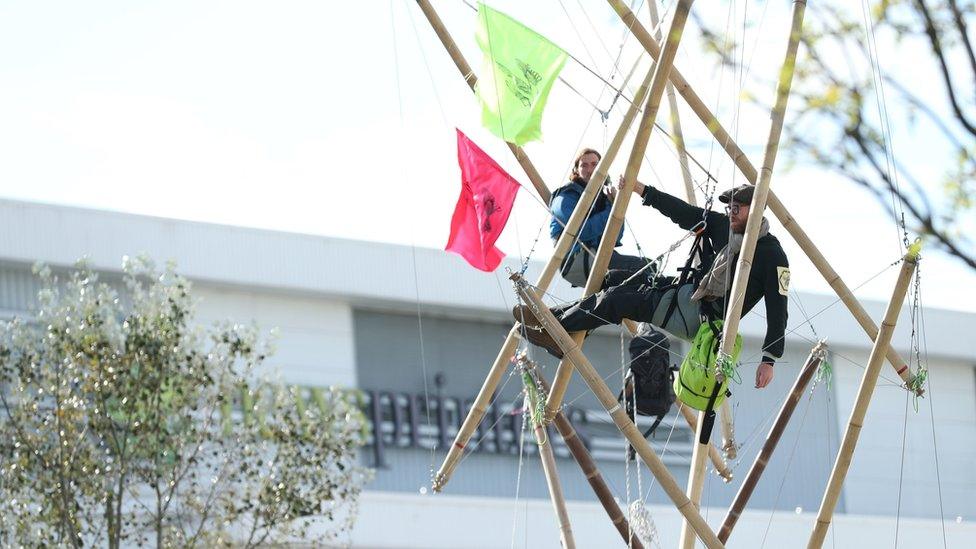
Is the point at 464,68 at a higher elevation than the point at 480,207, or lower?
higher

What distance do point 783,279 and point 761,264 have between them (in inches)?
6.6

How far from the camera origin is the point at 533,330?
13.1 meters

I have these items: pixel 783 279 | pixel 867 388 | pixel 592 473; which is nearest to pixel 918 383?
pixel 867 388

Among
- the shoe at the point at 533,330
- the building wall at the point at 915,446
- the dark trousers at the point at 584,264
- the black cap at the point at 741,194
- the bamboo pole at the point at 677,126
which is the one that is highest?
the bamboo pole at the point at 677,126

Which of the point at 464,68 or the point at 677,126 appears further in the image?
the point at 677,126

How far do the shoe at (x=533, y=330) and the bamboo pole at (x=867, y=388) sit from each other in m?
1.98

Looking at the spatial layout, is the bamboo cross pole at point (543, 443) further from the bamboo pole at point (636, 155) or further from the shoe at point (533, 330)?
the bamboo pole at point (636, 155)

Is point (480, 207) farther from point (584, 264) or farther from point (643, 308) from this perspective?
point (643, 308)

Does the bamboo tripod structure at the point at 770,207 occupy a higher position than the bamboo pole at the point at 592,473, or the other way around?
the bamboo tripod structure at the point at 770,207

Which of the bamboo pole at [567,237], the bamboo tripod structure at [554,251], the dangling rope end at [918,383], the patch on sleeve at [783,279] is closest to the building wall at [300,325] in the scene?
the bamboo tripod structure at [554,251]

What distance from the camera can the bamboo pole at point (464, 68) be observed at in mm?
14531

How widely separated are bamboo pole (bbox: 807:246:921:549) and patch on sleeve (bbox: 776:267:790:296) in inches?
25.3

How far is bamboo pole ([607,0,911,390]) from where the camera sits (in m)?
13.7

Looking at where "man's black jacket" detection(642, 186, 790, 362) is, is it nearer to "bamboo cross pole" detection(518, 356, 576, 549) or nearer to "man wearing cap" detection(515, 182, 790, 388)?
"man wearing cap" detection(515, 182, 790, 388)
